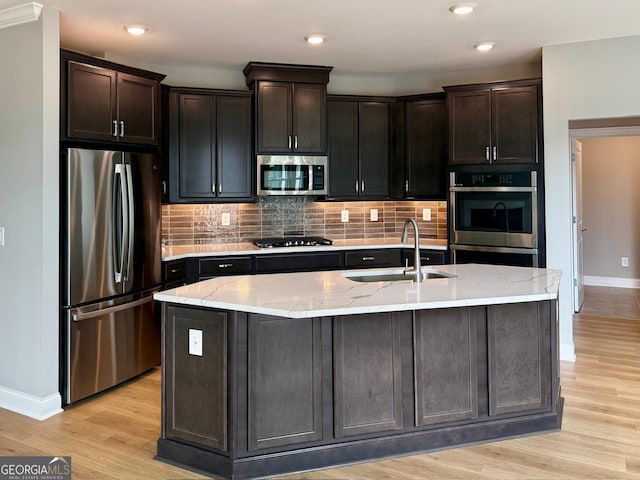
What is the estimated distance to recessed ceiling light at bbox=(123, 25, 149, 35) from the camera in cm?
387

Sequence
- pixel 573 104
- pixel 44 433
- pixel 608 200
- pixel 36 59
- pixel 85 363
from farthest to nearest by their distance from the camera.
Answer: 1. pixel 608 200
2. pixel 573 104
3. pixel 85 363
4. pixel 36 59
5. pixel 44 433

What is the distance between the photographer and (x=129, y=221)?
12.7ft

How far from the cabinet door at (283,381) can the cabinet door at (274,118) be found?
2687mm

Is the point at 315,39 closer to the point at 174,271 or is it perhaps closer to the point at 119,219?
the point at 119,219

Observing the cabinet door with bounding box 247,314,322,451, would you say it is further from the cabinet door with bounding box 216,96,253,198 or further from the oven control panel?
the oven control panel

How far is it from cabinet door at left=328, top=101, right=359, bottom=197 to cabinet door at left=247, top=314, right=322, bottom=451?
111 inches

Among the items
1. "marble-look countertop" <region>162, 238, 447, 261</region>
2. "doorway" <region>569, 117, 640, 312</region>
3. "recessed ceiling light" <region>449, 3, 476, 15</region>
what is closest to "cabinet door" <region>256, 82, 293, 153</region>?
"marble-look countertop" <region>162, 238, 447, 261</region>

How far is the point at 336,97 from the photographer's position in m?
5.24

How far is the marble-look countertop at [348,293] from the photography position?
2.49m

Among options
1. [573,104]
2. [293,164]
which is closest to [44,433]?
[293,164]

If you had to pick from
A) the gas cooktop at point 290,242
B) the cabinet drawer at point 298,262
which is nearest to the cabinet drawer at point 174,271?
the cabinet drawer at point 298,262

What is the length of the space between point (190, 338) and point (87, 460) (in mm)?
867

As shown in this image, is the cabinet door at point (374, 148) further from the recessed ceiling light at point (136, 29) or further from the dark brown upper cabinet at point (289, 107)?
the recessed ceiling light at point (136, 29)

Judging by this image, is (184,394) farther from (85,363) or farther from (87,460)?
(85,363)
